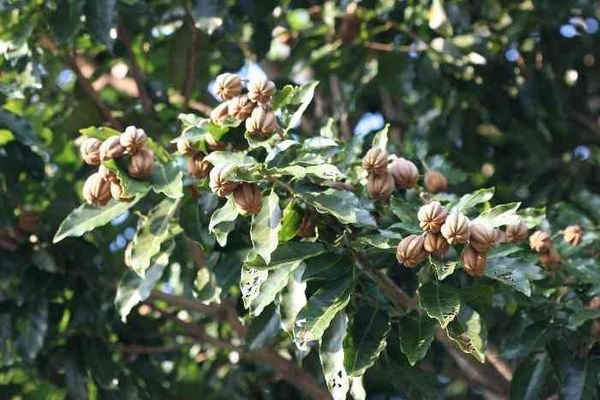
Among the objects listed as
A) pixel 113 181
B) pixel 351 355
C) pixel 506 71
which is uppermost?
pixel 113 181

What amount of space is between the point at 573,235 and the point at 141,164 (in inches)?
34.0

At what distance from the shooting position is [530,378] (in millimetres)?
2230

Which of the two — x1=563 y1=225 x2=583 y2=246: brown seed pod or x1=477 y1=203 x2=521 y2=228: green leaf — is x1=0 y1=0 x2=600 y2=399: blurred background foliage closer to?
x1=563 y1=225 x2=583 y2=246: brown seed pod

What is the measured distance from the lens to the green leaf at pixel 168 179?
204 cm

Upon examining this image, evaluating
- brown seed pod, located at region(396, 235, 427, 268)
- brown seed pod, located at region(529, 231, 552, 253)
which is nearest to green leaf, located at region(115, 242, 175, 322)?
brown seed pod, located at region(396, 235, 427, 268)

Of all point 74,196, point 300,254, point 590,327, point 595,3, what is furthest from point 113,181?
point 595,3

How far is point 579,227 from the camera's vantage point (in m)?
2.45

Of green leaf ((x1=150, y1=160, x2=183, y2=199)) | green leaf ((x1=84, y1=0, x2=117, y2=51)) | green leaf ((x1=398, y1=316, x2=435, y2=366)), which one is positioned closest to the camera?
green leaf ((x1=398, y1=316, x2=435, y2=366))

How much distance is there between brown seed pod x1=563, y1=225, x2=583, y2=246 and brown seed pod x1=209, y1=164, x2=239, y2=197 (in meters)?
0.77

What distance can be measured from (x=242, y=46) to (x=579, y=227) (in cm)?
104

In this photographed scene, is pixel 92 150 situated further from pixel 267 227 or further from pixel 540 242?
pixel 540 242

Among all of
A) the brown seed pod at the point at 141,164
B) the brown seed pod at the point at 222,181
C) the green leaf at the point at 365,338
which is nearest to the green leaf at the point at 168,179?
the brown seed pod at the point at 141,164

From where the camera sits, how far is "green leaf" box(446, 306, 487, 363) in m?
1.91

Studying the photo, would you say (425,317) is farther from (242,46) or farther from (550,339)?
(242,46)
